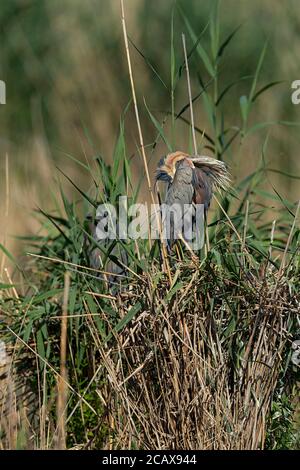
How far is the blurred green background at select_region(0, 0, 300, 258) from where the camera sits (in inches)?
248

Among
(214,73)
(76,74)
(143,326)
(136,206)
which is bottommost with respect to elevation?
(143,326)

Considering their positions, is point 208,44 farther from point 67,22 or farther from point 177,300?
point 177,300

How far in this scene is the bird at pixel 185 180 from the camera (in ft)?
10.6

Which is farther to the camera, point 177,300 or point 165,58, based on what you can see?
point 165,58

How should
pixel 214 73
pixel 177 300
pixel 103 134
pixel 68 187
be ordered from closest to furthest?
1. pixel 177 300
2. pixel 214 73
3. pixel 68 187
4. pixel 103 134

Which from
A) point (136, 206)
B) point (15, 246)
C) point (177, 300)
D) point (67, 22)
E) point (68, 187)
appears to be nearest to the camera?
point (177, 300)

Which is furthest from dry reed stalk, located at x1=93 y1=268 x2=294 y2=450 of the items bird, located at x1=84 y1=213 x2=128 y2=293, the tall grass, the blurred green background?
the blurred green background

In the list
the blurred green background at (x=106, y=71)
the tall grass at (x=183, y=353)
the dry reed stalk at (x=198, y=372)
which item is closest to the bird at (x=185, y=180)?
the tall grass at (x=183, y=353)

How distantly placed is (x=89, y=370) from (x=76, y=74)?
3805 mm

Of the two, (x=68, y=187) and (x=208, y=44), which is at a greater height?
(x=208, y=44)

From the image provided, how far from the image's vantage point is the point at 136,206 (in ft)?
11.2

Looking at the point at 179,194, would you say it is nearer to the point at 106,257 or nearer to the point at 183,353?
the point at 106,257

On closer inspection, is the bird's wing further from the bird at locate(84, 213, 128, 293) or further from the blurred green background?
the blurred green background

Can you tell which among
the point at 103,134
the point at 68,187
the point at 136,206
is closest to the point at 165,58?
the point at 103,134
